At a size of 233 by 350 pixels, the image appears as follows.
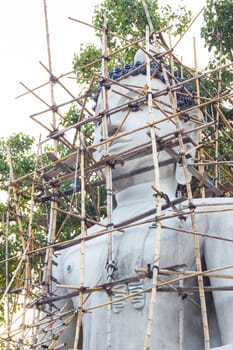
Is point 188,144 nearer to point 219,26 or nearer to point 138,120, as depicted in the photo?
point 138,120

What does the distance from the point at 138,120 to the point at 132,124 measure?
2.2 inches

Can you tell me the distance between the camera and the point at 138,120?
16.8ft

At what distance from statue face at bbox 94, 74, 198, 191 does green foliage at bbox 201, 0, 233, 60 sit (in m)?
3.42

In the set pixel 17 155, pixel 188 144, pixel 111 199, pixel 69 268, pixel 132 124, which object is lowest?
pixel 69 268

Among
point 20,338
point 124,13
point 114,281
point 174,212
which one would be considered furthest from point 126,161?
point 124,13

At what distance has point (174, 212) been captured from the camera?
14.5 ft

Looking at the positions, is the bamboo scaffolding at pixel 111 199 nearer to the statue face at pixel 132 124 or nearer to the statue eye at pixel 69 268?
the statue face at pixel 132 124

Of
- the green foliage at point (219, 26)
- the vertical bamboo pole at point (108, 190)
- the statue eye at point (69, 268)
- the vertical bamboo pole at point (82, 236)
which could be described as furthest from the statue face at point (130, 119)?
the green foliage at point (219, 26)

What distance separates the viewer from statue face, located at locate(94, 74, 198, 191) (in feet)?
16.5

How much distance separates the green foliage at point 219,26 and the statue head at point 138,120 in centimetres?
330

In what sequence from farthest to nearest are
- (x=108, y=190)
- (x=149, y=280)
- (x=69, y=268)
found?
(x=69, y=268) → (x=108, y=190) → (x=149, y=280)

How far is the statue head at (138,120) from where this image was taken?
16.4 ft

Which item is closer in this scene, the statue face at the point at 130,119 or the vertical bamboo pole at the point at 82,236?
the vertical bamboo pole at the point at 82,236

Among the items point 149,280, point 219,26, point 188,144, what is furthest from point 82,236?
point 219,26
